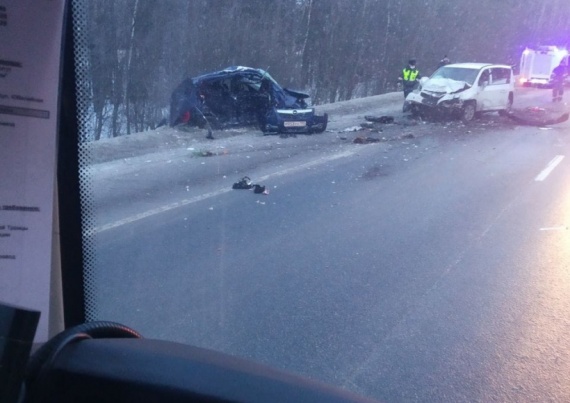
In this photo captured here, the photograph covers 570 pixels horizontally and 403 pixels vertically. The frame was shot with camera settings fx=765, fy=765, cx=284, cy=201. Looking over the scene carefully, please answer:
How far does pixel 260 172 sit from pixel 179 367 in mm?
11344

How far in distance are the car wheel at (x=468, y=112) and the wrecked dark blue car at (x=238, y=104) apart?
18.9ft

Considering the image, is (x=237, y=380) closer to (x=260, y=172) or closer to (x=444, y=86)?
(x=260, y=172)

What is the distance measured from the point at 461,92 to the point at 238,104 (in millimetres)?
7794

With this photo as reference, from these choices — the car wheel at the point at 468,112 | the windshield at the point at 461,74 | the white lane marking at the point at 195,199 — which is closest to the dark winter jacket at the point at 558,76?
the windshield at the point at 461,74

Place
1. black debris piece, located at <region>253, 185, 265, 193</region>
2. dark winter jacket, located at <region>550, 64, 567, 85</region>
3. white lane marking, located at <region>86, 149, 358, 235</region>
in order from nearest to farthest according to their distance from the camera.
→ 1. white lane marking, located at <region>86, 149, 358, 235</region>
2. black debris piece, located at <region>253, 185, 265, 193</region>
3. dark winter jacket, located at <region>550, 64, 567, 85</region>

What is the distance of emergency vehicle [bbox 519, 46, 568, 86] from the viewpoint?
42309 millimetres

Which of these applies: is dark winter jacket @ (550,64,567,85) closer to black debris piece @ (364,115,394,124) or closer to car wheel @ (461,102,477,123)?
car wheel @ (461,102,477,123)

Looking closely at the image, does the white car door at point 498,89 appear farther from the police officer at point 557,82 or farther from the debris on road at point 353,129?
the police officer at point 557,82

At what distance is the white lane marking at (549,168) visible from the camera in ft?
46.0

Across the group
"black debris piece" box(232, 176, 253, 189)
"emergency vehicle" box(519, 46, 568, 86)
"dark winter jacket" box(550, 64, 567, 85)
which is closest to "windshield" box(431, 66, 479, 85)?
"dark winter jacket" box(550, 64, 567, 85)

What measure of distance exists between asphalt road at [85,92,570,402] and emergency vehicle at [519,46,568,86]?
1183 inches

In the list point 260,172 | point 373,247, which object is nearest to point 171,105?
point 260,172

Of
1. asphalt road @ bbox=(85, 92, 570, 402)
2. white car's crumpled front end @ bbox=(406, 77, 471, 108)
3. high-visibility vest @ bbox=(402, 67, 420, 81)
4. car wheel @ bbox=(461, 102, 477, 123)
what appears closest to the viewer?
asphalt road @ bbox=(85, 92, 570, 402)

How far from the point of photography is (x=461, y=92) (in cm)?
2359
